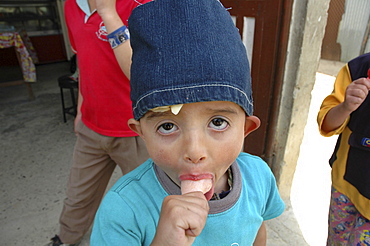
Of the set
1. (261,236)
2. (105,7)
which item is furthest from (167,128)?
(105,7)

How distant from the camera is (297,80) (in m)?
2.37

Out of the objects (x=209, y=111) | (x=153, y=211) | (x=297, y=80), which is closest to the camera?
(x=209, y=111)

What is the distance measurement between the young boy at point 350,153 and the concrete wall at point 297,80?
2.29 ft

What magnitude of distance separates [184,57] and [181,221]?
424 mm

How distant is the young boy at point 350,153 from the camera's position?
4.78ft

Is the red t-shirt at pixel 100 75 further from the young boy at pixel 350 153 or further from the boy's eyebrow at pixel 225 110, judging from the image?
the young boy at pixel 350 153

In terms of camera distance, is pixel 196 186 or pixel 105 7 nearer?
pixel 196 186

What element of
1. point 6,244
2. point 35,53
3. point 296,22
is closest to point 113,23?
point 296,22

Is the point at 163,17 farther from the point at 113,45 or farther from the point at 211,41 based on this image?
the point at 113,45

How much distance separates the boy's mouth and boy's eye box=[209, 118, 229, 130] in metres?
0.14

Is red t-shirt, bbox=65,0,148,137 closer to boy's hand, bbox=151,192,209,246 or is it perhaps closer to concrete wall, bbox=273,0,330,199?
boy's hand, bbox=151,192,209,246

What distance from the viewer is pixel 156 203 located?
100 centimetres

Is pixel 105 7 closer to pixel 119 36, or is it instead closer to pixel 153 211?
pixel 119 36

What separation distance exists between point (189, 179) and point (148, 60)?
359mm
